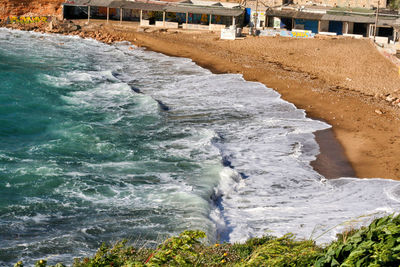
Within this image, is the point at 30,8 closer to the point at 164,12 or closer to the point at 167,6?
the point at 167,6

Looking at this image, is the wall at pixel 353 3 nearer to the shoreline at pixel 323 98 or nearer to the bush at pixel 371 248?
the shoreline at pixel 323 98

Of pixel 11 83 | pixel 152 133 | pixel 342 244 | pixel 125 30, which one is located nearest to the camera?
pixel 342 244

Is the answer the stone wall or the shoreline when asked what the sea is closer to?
the shoreline

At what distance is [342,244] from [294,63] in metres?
37.6

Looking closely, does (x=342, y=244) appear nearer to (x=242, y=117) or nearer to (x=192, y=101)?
(x=242, y=117)

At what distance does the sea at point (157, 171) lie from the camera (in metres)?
14.5

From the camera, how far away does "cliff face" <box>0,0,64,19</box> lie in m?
Answer: 63.7

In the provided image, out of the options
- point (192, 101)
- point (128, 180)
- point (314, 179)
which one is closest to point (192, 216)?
point (128, 180)

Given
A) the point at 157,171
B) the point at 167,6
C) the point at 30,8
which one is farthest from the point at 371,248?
the point at 30,8

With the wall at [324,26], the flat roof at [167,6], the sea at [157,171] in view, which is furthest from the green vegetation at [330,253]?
the flat roof at [167,6]

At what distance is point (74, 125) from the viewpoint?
2452 cm

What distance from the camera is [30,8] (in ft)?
212

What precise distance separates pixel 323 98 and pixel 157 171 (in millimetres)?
15014

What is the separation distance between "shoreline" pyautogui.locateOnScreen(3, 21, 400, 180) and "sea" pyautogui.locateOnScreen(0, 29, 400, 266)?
3.08 feet
